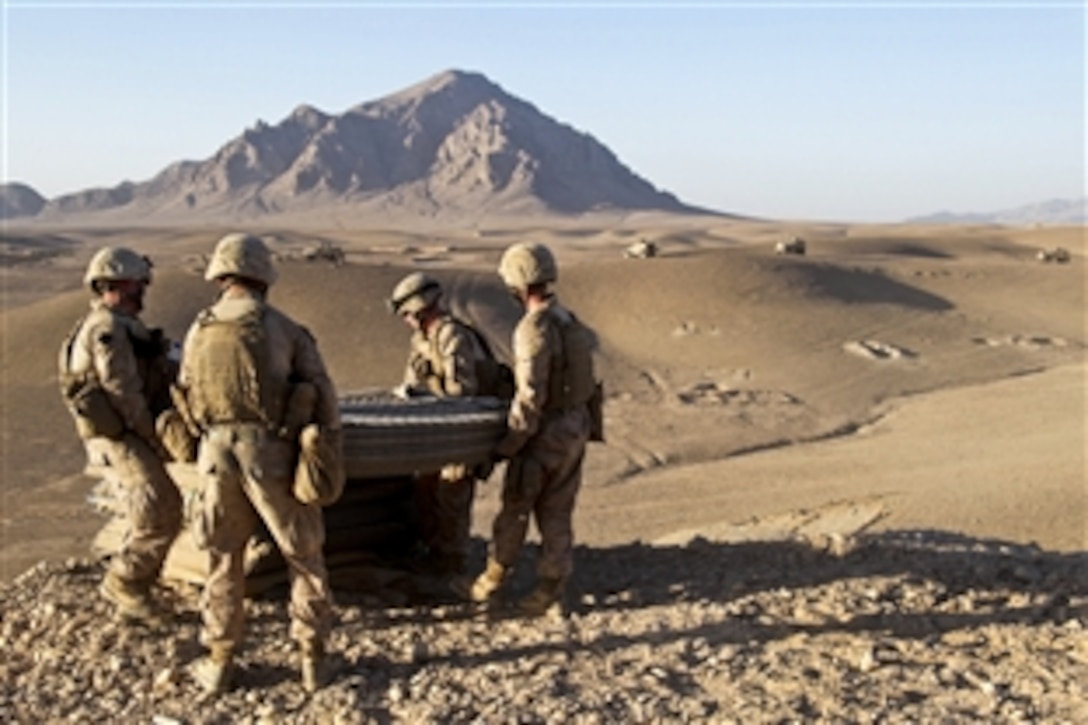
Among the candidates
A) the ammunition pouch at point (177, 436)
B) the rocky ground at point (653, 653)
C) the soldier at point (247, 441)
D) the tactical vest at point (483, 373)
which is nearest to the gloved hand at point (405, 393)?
the tactical vest at point (483, 373)

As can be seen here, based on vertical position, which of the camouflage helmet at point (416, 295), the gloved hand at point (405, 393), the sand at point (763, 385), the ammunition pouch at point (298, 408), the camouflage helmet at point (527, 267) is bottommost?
the sand at point (763, 385)

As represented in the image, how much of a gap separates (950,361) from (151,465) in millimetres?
16735

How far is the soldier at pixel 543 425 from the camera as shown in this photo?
20.7 feet

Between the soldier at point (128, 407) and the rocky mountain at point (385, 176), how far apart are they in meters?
114

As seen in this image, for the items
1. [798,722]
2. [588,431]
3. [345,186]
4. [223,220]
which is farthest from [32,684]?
[345,186]

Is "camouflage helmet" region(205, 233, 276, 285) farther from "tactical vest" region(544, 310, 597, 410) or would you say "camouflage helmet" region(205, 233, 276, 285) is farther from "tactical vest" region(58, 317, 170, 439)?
"tactical vest" region(544, 310, 597, 410)

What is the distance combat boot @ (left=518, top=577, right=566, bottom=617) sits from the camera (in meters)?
6.48

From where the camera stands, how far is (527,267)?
6.35 meters

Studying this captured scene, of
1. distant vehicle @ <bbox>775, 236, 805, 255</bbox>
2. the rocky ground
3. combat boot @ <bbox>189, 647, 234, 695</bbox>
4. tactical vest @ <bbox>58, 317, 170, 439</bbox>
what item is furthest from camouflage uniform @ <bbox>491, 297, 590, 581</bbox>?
distant vehicle @ <bbox>775, 236, 805, 255</bbox>

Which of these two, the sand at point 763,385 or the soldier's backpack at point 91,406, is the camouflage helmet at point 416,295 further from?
the sand at point 763,385

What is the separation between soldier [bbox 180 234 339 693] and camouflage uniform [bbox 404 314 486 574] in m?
1.59

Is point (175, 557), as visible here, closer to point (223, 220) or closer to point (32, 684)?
point (32, 684)

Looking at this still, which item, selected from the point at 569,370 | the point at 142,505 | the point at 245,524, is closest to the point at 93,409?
the point at 142,505

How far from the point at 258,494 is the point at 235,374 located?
1.71 feet
